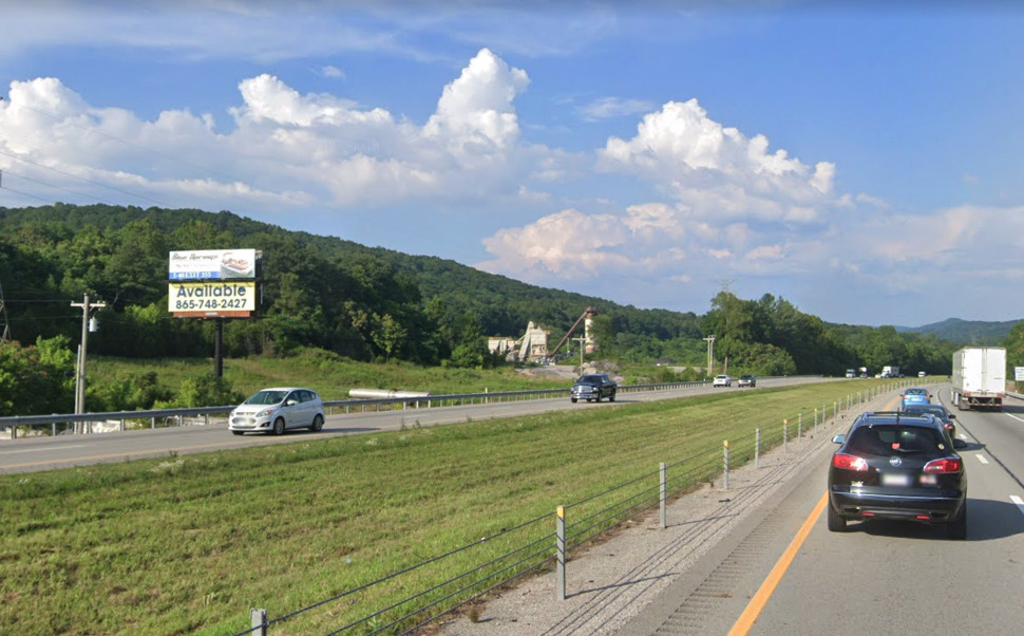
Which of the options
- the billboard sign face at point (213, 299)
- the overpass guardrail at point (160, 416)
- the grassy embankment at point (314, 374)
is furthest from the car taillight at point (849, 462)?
the grassy embankment at point (314, 374)

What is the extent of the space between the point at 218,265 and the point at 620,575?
53.6 m

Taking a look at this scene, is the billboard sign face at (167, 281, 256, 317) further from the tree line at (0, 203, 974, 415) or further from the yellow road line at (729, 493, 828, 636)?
the yellow road line at (729, 493, 828, 636)

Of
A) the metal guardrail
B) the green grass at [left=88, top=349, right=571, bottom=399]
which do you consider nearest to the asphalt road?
the metal guardrail

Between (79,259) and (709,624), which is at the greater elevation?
(79,259)

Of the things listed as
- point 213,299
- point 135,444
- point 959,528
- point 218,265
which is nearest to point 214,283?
point 213,299

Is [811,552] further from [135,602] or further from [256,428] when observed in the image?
[256,428]

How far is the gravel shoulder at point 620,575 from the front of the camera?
7.73m

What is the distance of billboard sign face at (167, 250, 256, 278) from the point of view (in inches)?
2296

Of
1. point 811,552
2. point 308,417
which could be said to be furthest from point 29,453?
point 811,552

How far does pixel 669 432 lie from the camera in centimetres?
3425

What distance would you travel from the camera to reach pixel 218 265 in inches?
2301

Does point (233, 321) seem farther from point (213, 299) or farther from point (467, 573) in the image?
point (467, 573)

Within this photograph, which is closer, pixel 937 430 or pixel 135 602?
pixel 135 602

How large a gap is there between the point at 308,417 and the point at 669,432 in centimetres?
1396
